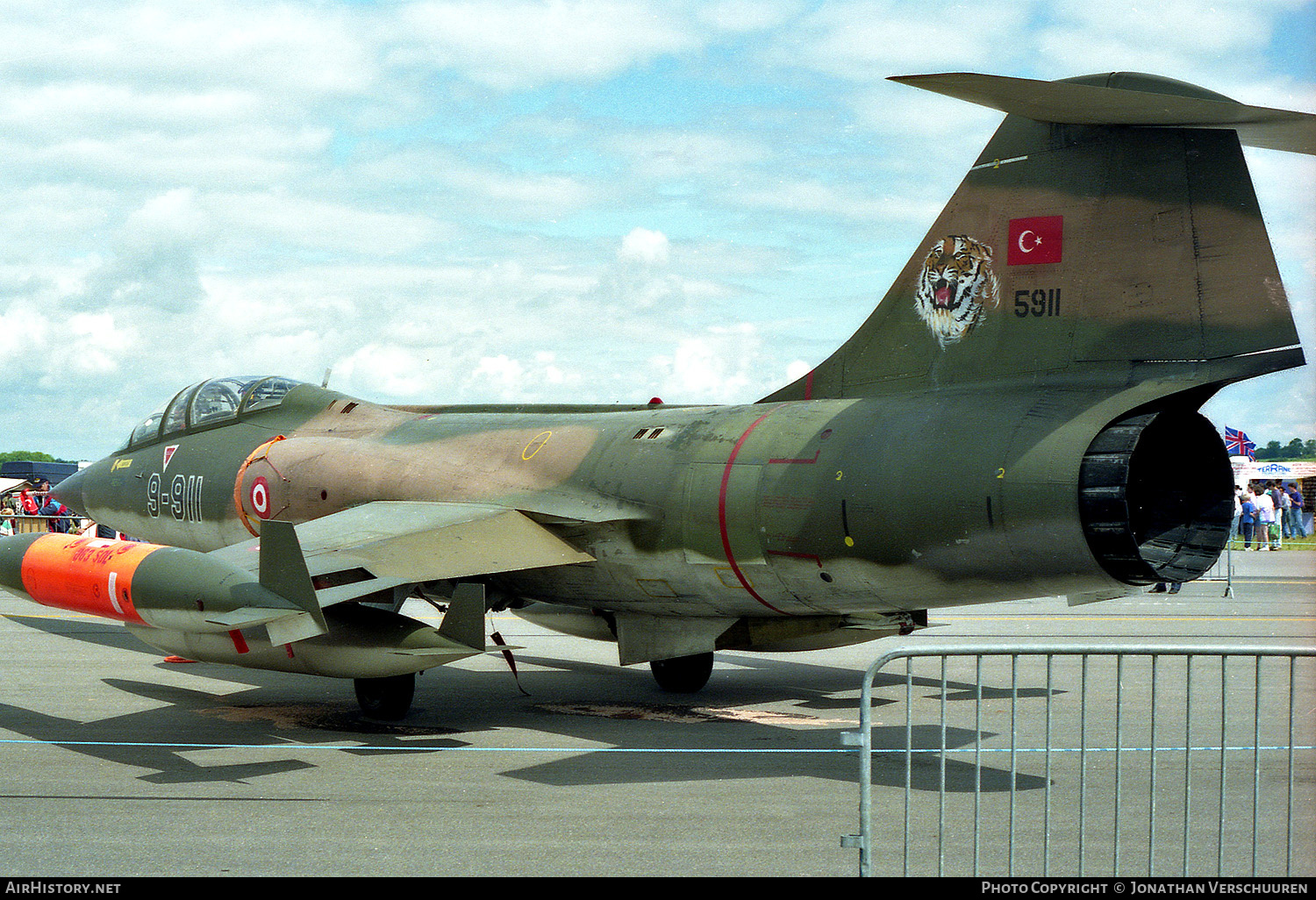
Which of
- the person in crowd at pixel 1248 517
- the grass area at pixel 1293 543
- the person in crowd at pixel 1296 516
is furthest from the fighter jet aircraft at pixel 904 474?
the person in crowd at pixel 1296 516

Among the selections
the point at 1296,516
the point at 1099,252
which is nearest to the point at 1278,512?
the point at 1296,516

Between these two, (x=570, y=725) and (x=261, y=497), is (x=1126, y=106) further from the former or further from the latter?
(x=261, y=497)

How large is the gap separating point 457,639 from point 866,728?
4550 millimetres

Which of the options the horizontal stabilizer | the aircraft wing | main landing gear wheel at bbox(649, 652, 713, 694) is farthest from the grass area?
the horizontal stabilizer

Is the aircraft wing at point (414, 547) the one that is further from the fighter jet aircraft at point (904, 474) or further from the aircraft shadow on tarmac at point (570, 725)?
the aircraft shadow on tarmac at point (570, 725)

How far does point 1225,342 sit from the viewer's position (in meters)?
6.96

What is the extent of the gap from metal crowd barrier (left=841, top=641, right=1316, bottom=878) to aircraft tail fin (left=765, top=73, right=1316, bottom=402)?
1978 millimetres

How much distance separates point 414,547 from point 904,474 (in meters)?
3.86

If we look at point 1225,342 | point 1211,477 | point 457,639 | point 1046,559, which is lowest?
point 457,639

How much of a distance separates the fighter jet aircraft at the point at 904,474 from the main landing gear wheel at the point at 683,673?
63 cm

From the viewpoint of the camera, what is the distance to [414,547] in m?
8.99

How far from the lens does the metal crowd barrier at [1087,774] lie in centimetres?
493

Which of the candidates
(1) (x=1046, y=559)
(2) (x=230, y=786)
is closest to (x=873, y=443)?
(1) (x=1046, y=559)
